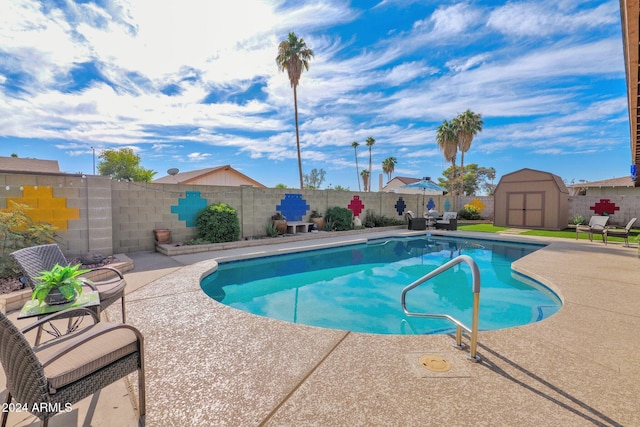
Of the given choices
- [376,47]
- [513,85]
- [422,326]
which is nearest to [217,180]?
[376,47]

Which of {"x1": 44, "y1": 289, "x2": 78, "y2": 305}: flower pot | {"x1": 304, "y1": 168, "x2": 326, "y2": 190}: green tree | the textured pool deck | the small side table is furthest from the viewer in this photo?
{"x1": 304, "y1": 168, "x2": 326, "y2": 190}: green tree

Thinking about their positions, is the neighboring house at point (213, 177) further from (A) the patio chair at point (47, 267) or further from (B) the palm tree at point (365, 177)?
(B) the palm tree at point (365, 177)

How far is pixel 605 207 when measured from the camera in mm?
14828

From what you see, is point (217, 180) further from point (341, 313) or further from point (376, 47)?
point (341, 313)

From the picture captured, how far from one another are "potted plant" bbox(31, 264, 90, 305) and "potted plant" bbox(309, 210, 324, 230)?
A: 32.1ft

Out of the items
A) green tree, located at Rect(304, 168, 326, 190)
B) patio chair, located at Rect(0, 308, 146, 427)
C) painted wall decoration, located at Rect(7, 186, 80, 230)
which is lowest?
patio chair, located at Rect(0, 308, 146, 427)

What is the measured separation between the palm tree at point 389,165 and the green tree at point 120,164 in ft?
105

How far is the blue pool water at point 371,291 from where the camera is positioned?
454 cm

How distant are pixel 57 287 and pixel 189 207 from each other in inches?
268

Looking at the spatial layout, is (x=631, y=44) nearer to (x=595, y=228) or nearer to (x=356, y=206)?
(x=595, y=228)

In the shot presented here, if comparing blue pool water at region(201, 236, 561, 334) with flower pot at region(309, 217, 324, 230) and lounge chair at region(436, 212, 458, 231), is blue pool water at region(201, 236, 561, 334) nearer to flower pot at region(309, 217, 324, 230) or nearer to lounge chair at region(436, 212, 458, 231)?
flower pot at region(309, 217, 324, 230)

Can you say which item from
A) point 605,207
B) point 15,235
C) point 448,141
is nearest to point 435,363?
point 15,235

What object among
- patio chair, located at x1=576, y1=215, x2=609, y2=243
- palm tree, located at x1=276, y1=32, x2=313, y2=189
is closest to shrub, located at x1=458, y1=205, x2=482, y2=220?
patio chair, located at x1=576, y1=215, x2=609, y2=243

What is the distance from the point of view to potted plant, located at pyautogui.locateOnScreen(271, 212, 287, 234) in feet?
35.1
